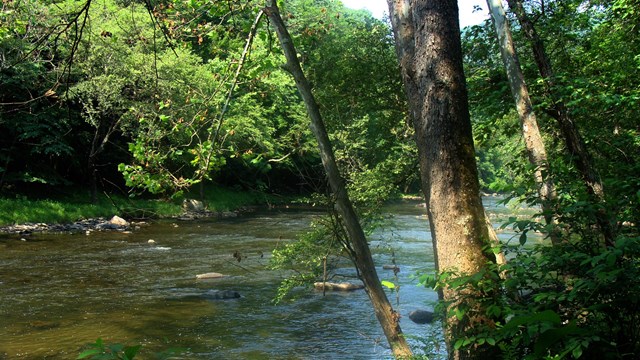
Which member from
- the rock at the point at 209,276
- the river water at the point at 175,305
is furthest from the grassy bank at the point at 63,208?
the rock at the point at 209,276

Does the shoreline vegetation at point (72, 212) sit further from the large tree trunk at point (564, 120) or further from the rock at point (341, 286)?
the large tree trunk at point (564, 120)

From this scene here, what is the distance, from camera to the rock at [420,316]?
10.5 metres

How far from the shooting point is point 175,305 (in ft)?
37.8

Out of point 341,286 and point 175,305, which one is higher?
point 175,305

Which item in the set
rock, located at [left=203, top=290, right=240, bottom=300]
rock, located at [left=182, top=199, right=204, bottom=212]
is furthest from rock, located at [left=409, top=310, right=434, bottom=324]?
rock, located at [left=182, top=199, right=204, bottom=212]

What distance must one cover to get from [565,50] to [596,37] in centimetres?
74

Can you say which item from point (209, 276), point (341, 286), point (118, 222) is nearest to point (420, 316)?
point (341, 286)

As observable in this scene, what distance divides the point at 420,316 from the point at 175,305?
207 inches

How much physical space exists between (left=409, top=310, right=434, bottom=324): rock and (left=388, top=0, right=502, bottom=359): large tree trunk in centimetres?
723

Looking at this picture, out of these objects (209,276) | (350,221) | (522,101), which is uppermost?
(522,101)

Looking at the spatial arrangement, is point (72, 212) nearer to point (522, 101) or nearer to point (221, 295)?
point (221, 295)

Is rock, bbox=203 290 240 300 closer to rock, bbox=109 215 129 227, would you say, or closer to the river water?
the river water

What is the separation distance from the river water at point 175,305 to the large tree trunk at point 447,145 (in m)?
0.51

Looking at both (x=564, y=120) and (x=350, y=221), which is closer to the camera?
(x=350, y=221)
